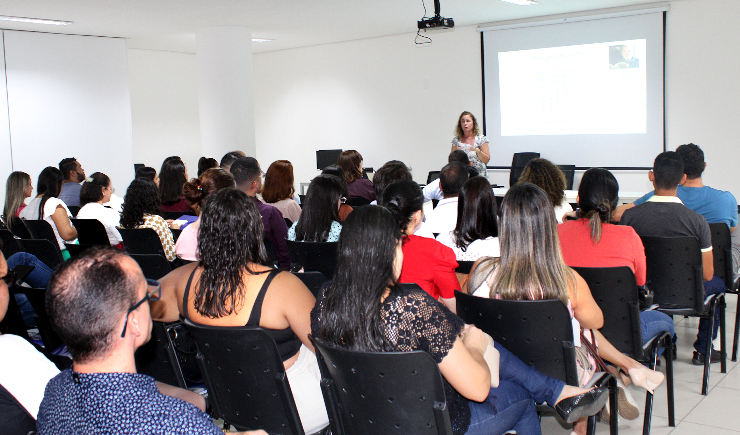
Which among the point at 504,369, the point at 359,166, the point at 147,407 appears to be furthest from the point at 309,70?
the point at 147,407

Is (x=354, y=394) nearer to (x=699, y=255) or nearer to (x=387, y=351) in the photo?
→ (x=387, y=351)

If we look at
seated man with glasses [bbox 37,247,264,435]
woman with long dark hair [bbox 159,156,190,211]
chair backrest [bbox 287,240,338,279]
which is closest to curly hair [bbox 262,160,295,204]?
woman with long dark hair [bbox 159,156,190,211]

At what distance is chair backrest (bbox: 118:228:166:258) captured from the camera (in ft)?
12.9

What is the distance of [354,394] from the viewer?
5.50 feet

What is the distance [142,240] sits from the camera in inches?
157

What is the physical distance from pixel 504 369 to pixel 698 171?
2.52 m

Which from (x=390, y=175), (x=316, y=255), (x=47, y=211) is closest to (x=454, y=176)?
(x=390, y=175)

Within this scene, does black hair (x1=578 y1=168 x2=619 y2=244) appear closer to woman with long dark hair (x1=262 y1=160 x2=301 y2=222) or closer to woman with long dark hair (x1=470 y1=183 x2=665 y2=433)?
woman with long dark hair (x1=470 y1=183 x2=665 y2=433)

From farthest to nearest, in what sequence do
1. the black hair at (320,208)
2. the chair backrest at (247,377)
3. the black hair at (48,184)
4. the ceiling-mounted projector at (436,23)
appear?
the ceiling-mounted projector at (436,23)
the black hair at (48,184)
the black hair at (320,208)
the chair backrest at (247,377)

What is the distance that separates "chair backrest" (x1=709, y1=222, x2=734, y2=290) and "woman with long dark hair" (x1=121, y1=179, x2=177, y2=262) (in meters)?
3.34

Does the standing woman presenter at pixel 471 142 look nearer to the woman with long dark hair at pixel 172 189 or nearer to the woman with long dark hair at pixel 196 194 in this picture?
the woman with long dark hair at pixel 172 189

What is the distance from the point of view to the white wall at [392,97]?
7570 mm

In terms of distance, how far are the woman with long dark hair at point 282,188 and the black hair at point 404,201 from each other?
1.90m

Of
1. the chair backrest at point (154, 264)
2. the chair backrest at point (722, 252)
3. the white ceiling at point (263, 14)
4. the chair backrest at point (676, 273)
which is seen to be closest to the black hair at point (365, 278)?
the chair backrest at point (154, 264)
